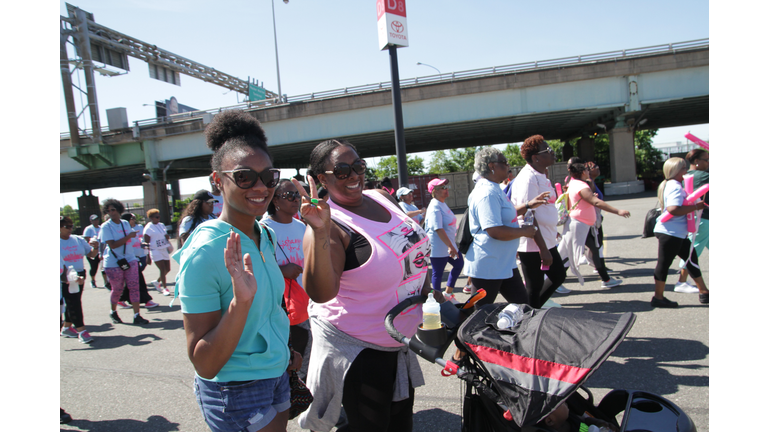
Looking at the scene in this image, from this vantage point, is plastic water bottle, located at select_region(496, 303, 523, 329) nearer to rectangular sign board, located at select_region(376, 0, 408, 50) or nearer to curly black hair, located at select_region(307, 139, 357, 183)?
curly black hair, located at select_region(307, 139, 357, 183)

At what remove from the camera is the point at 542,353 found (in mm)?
1773

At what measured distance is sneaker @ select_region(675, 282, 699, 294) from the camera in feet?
19.6

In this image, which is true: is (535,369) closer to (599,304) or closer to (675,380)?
(675,380)

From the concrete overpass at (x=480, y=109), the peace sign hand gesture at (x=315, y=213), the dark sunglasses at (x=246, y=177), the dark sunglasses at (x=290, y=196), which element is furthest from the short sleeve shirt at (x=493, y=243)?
the concrete overpass at (x=480, y=109)

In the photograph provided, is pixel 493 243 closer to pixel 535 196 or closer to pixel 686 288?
pixel 535 196

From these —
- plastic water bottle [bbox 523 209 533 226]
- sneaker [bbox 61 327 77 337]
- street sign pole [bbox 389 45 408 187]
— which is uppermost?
street sign pole [bbox 389 45 408 187]

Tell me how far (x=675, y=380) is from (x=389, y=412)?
110 inches

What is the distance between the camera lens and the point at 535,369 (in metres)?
1.74

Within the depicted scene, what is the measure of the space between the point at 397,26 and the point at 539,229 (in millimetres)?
4166

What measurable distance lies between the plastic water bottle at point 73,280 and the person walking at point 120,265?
1.15 m

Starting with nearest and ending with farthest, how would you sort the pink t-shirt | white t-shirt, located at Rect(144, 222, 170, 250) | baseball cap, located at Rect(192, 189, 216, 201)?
baseball cap, located at Rect(192, 189, 216, 201), the pink t-shirt, white t-shirt, located at Rect(144, 222, 170, 250)

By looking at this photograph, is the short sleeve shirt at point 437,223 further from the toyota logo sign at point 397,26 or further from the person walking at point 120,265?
the person walking at point 120,265

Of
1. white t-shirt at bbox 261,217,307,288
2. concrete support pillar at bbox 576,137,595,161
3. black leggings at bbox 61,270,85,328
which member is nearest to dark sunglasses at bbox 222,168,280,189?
white t-shirt at bbox 261,217,307,288

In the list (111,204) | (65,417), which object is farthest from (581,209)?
(111,204)
